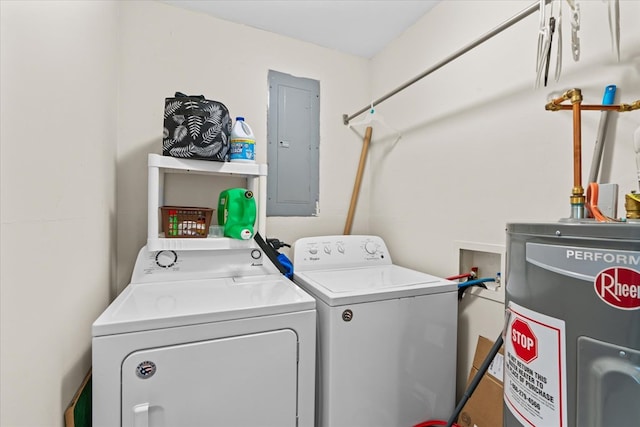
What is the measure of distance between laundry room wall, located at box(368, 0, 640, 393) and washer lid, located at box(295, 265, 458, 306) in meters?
0.22

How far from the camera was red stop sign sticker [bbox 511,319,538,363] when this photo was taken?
24.7 inches

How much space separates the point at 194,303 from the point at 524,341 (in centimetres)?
109

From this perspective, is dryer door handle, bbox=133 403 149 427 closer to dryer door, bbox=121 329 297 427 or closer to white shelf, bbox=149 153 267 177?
dryer door, bbox=121 329 297 427

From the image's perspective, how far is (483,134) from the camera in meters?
1.46

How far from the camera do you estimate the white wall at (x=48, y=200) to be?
2.15 feet

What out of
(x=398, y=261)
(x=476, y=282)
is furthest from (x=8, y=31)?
(x=398, y=261)

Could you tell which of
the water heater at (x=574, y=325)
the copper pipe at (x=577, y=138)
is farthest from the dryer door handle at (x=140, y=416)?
the copper pipe at (x=577, y=138)

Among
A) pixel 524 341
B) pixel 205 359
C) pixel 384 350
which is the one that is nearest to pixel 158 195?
pixel 205 359

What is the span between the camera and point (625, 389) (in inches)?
19.3

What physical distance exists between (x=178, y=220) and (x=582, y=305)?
1.53 meters

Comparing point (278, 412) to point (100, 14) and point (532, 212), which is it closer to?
point (532, 212)

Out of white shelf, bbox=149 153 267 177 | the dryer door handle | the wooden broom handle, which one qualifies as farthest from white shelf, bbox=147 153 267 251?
the wooden broom handle

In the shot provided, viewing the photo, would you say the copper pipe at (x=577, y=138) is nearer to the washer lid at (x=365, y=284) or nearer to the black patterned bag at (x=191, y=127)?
the washer lid at (x=365, y=284)

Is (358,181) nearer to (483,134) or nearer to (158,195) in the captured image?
(483,134)
